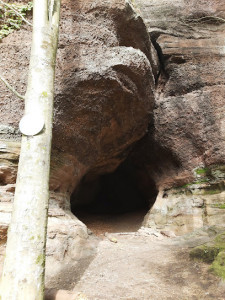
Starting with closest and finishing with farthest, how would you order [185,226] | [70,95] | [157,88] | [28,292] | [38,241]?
1. [28,292]
2. [38,241]
3. [70,95]
4. [185,226]
5. [157,88]

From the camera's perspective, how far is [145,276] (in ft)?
11.6

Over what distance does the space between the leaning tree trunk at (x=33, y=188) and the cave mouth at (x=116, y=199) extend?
19.7 ft

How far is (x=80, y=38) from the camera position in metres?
5.75

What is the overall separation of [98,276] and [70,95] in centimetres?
381

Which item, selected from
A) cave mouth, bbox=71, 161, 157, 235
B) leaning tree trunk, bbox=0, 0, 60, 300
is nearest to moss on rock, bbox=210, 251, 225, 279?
leaning tree trunk, bbox=0, 0, 60, 300


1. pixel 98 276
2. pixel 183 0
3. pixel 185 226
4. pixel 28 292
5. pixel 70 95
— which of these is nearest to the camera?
pixel 28 292

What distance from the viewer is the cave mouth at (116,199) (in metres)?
9.52

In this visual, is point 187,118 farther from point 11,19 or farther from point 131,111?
point 11,19

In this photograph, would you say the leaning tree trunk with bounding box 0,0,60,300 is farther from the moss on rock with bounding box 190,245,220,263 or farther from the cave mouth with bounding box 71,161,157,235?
the cave mouth with bounding box 71,161,157,235

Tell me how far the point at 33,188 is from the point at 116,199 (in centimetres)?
1125

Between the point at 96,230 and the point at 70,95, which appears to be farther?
the point at 96,230

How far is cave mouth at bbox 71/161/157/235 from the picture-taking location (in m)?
9.52

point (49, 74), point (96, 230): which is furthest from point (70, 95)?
point (96, 230)

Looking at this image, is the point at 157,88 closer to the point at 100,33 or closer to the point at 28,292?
the point at 100,33
